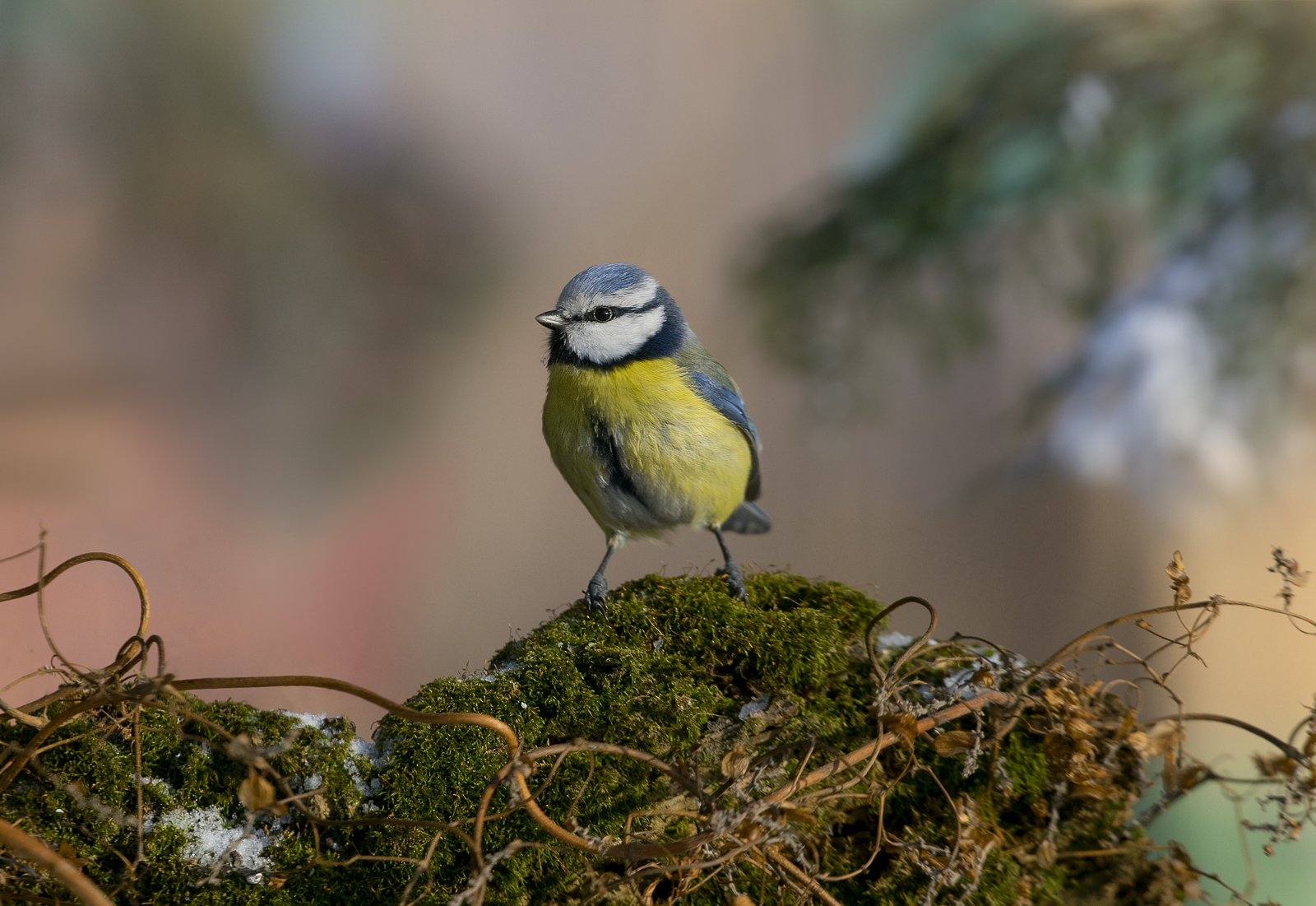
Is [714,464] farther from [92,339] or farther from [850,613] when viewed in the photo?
[92,339]

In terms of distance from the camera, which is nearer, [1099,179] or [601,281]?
[601,281]

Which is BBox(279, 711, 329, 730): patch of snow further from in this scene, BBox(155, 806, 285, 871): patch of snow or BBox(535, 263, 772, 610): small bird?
BBox(535, 263, 772, 610): small bird

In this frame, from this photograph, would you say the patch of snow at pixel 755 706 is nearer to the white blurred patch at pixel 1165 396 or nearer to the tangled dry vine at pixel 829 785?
the tangled dry vine at pixel 829 785

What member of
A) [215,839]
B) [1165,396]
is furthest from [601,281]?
[1165,396]

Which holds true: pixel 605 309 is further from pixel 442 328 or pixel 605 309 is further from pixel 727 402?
pixel 442 328

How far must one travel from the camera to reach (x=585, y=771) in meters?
0.83

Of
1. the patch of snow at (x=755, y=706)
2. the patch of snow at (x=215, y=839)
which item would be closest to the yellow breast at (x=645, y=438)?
the patch of snow at (x=755, y=706)

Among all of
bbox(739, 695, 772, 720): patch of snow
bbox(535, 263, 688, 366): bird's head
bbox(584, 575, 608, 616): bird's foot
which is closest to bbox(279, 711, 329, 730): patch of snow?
bbox(584, 575, 608, 616): bird's foot

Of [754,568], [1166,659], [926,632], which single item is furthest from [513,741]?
[1166,659]

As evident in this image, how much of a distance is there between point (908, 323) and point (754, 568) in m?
1.18

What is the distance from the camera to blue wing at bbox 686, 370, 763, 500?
1292 millimetres

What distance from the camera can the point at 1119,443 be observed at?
2219 millimetres

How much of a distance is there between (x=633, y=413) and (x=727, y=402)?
0.62 feet

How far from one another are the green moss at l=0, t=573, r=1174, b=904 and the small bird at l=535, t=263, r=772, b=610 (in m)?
0.23
